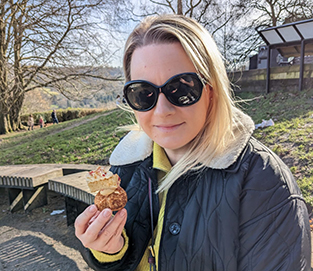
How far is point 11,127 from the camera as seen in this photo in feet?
63.1

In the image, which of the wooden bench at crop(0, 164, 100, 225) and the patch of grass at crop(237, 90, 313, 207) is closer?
the wooden bench at crop(0, 164, 100, 225)

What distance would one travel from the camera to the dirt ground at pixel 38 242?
3.24 m

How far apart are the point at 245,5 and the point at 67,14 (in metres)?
11.0

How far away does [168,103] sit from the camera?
3.83 feet

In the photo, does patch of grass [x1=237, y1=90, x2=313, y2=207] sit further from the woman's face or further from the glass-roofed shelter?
the woman's face

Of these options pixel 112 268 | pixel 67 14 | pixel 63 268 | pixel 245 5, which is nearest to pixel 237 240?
pixel 112 268

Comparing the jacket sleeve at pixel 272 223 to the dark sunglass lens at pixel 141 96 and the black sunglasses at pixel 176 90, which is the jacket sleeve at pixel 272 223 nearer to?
the black sunglasses at pixel 176 90

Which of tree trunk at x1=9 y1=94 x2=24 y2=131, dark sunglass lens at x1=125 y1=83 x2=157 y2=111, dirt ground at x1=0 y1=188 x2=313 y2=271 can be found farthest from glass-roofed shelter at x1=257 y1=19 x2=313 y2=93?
tree trunk at x1=9 y1=94 x2=24 y2=131

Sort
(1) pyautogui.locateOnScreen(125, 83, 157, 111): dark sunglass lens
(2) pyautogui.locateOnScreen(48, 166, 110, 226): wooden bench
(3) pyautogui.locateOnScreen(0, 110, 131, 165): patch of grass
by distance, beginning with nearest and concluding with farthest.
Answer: (1) pyautogui.locateOnScreen(125, 83, 157, 111): dark sunglass lens → (2) pyautogui.locateOnScreen(48, 166, 110, 226): wooden bench → (3) pyautogui.locateOnScreen(0, 110, 131, 165): patch of grass

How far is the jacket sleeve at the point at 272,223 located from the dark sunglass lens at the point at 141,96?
1.70 ft

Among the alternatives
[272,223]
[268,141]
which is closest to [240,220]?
[272,223]

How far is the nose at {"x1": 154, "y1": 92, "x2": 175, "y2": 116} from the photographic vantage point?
45.5 inches

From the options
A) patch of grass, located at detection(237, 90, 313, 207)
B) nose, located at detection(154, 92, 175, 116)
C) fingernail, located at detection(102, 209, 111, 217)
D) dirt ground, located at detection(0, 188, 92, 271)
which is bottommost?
dirt ground, located at detection(0, 188, 92, 271)

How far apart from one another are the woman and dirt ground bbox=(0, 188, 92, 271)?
7.52 feet
